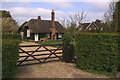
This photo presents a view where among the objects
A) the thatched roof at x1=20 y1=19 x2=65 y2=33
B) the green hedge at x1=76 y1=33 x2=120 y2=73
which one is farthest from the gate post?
the thatched roof at x1=20 y1=19 x2=65 y2=33

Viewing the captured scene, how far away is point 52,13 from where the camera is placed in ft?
96.7

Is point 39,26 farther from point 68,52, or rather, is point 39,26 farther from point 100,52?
point 100,52

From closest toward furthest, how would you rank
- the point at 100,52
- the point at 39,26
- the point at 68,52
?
the point at 100,52, the point at 68,52, the point at 39,26

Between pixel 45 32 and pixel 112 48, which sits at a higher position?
pixel 45 32

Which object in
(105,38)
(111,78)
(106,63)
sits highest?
(105,38)

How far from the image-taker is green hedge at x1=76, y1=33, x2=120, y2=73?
5.90 meters

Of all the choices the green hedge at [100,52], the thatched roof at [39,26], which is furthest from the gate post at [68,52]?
the thatched roof at [39,26]

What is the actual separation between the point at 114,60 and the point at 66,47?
3352mm

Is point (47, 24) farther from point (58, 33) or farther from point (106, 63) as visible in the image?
point (106, 63)

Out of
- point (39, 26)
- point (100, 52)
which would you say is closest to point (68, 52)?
point (100, 52)

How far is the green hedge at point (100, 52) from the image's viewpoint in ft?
19.4

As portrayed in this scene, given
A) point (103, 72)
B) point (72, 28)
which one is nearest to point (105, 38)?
point (103, 72)

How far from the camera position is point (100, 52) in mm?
6039

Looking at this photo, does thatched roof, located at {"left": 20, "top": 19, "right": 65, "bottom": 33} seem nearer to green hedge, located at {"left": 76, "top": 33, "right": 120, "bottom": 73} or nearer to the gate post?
the gate post
